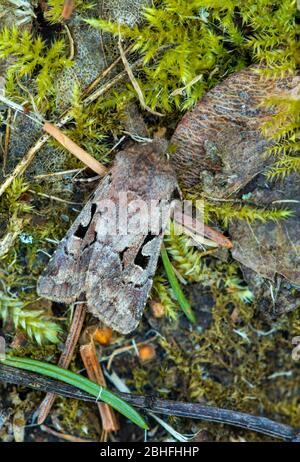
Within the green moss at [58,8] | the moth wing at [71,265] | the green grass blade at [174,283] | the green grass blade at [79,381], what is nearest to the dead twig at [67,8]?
the green moss at [58,8]

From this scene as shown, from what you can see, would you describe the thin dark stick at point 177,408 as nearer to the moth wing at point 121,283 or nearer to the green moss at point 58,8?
the moth wing at point 121,283

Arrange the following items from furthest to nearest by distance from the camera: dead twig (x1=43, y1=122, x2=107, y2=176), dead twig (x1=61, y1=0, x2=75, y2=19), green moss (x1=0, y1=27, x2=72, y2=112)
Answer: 1. dead twig (x1=43, y1=122, x2=107, y2=176)
2. green moss (x1=0, y1=27, x2=72, y2=112)
3. dead twig (x1=61, y1=0, x2=75, y2=19)

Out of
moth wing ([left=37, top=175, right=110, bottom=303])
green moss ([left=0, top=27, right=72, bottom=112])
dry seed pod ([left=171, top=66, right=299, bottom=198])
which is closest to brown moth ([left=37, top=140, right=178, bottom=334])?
moth wing ([left=37, top=175, right=110, bottom=303])

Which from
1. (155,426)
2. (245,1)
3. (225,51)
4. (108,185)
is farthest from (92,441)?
(245,1)

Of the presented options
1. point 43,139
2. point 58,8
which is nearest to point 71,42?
point 58,8

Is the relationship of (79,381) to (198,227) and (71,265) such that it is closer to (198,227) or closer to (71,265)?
(71,265)

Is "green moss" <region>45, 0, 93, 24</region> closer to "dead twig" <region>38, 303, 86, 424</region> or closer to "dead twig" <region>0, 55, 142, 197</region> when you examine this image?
"dead twig" <region>0, 55, 142, 197</region>
